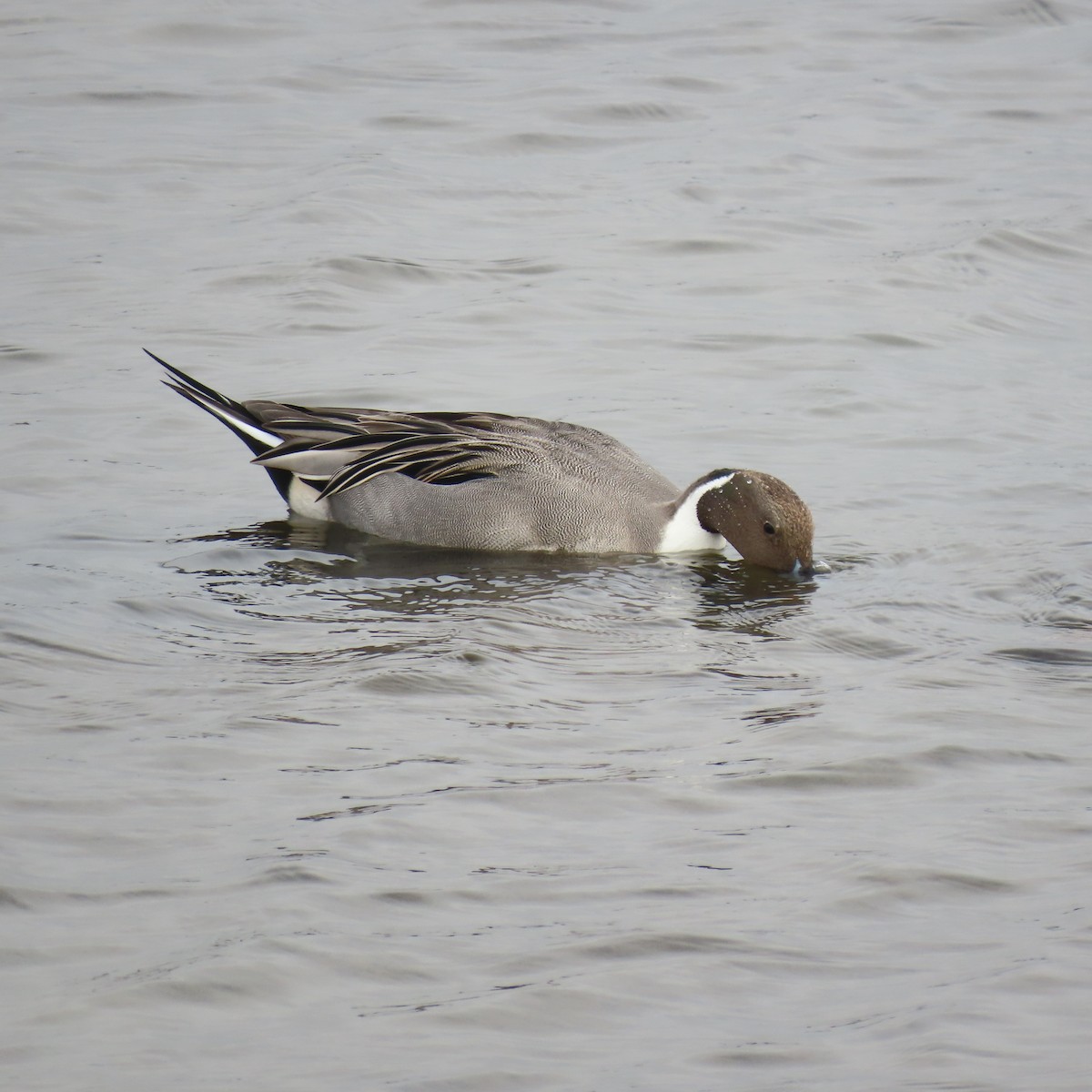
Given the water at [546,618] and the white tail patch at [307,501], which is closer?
the water at [546,618]

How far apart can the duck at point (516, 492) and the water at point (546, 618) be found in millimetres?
194

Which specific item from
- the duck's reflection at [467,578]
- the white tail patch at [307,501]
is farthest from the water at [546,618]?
the white tail patch at [307,501]

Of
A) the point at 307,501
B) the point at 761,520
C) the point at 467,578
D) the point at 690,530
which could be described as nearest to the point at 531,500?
the point at 467,578

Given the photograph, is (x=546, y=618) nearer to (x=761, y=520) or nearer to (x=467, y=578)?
(x=467, y=578)

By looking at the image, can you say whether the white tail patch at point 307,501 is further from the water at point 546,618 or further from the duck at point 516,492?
the water at point 546,618

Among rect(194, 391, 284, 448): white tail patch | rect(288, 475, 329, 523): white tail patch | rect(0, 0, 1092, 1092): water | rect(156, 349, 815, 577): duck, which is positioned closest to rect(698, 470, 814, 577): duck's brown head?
rect(156, 349, 815, 577): duck

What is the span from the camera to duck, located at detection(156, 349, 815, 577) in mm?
7758

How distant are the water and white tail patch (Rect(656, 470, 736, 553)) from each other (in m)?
0.10

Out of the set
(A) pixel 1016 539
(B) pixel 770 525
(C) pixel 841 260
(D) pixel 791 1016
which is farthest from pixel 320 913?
(C) pixel 841 260

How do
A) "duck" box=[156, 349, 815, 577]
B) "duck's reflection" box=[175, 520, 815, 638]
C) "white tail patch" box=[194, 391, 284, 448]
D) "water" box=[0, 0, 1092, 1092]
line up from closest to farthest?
"water" box=[0, 0, 1092, 1092] < "duck's reflection" box=[175, 520, 815, 638] < "duck" box=[156, 349, 815, 577] < "white tail patch" box=[194, 391, 284, 448]

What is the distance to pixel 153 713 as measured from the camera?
17.8 ft

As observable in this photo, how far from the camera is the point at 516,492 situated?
7.79 metres

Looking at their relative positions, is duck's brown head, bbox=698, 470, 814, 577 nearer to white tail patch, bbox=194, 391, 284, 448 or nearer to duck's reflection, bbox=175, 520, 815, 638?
duck's reflection, bbox=175, 520, 815, 638

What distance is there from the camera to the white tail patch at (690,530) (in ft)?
25.7
